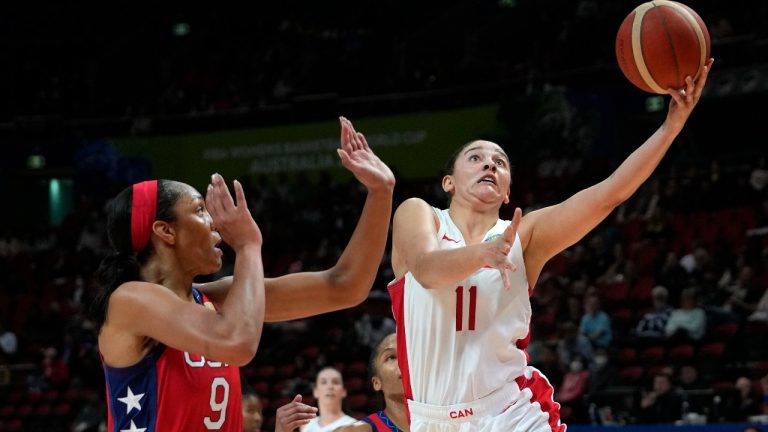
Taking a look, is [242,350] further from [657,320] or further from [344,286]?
[657,320]

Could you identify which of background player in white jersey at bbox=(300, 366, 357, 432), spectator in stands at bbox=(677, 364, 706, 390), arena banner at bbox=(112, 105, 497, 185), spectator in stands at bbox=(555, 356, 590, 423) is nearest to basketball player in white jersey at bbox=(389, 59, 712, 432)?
background player in white jersey at bbox=(300, 366, 357, 432)

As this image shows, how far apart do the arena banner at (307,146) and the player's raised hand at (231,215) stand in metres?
15.1

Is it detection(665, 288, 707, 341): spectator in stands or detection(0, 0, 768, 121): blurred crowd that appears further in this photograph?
detection(0, 0, 768, 121): blurred crowd

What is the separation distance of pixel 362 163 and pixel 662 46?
4.64 ft

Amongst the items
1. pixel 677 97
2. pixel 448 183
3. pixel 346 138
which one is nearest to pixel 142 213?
pixel 346 138

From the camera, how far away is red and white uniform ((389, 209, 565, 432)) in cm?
414

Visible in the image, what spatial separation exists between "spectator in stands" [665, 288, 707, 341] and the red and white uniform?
7.29 metres

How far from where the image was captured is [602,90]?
55.9 ft

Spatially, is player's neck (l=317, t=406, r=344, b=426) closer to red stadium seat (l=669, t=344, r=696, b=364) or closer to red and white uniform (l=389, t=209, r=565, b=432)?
red and white uniform (l=389, t=209, r=565, b=432)

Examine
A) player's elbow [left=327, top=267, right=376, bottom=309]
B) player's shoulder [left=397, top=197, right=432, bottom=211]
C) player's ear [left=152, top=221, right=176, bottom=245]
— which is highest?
player's shoulder [left=397, top=197, right=432, bottom=211]

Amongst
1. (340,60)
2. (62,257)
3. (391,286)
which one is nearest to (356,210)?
(340,60)

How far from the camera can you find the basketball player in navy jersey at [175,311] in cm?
308

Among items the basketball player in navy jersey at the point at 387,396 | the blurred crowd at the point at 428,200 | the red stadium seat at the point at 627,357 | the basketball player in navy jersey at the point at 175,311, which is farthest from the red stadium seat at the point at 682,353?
the basketball player in navy jersey at the point at 175,311

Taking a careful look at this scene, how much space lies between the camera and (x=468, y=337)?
4.19m
